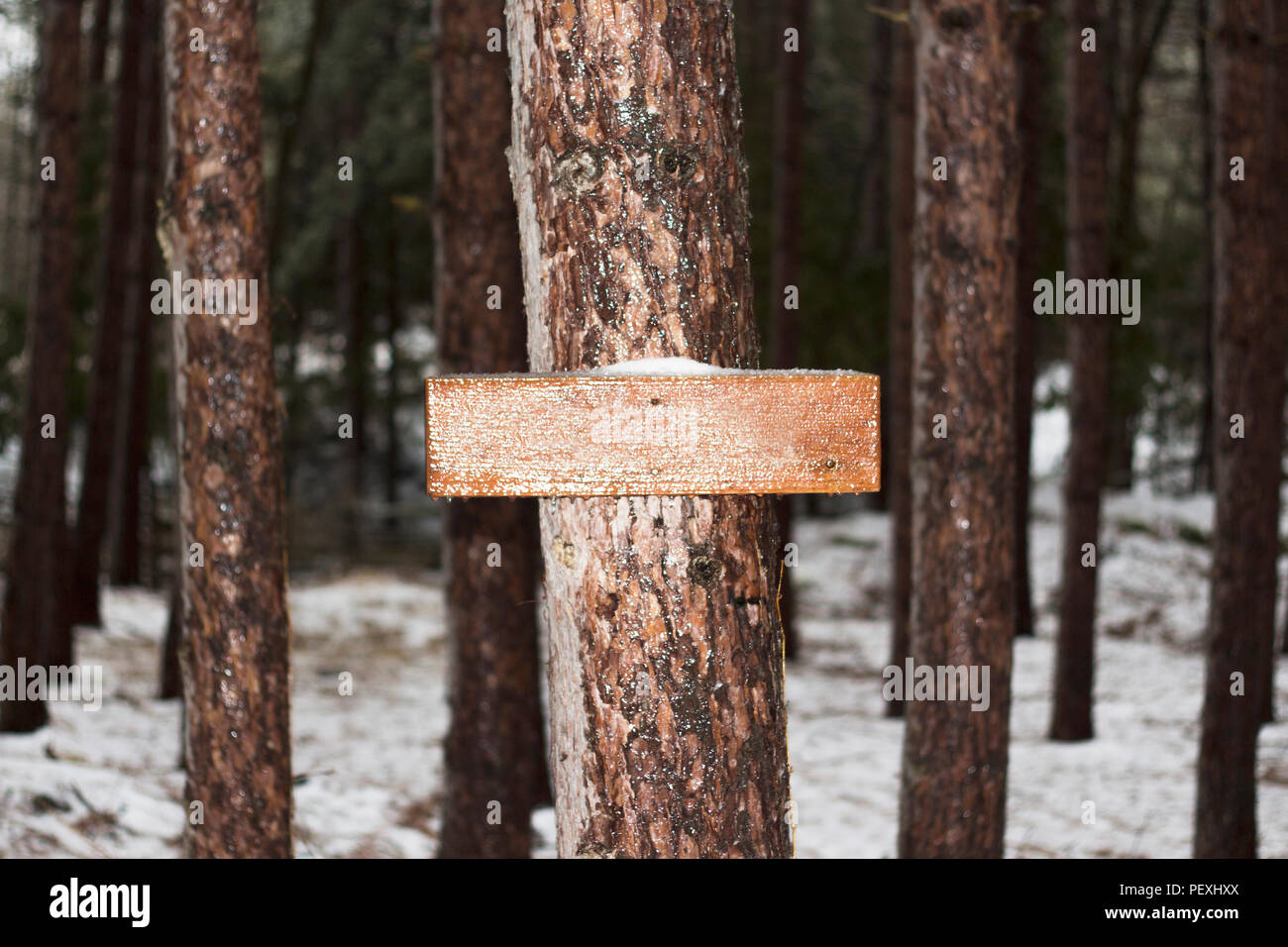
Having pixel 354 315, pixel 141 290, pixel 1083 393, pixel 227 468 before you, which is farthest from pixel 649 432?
pixel 354 315

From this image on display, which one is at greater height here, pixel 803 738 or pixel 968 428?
pixel 968 428

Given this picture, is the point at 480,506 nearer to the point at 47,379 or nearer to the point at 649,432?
the point at 47,379

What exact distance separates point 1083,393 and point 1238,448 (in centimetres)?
261

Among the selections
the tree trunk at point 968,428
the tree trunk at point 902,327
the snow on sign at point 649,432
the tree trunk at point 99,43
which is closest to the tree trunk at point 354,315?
the tree trunk at point 99,43

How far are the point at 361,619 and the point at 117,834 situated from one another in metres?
7.87

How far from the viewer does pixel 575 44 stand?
2.26 metres

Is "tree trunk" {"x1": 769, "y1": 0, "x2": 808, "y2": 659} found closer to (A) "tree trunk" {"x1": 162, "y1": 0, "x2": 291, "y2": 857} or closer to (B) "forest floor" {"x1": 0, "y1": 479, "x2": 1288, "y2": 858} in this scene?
(B) "forest floor" {"x1": 0, "y1": 479, "x2": 1288, "y2": 858}

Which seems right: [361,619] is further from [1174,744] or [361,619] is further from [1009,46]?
[1009,46]

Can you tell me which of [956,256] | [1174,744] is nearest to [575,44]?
[956,256]

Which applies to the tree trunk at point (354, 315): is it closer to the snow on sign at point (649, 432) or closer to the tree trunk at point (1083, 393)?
the tree trunk at point (1083, 393)

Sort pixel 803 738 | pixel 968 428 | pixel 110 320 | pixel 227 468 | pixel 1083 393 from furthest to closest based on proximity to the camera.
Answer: pixel 110 320
pixel 803 738
pixel 1083 393
pixel 968 428
pixel 227 468

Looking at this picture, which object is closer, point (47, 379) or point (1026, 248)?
point (47, 379)

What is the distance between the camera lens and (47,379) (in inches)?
313

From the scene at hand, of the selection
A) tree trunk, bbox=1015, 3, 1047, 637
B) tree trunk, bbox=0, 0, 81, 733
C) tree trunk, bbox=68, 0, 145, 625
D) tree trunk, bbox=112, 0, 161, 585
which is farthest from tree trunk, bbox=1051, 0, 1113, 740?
tree trunk, bbox=68, 0, 145, 625
